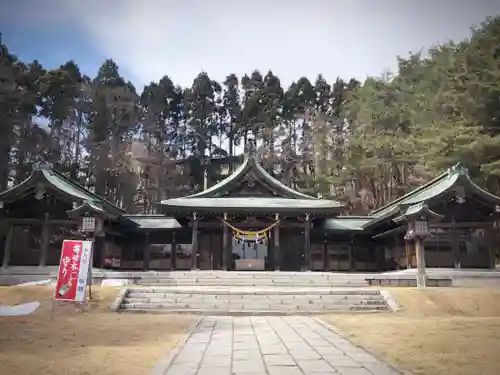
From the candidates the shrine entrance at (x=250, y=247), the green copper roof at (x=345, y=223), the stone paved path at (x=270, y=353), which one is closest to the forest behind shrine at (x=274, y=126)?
the green copper roof at (x=345, y=223)

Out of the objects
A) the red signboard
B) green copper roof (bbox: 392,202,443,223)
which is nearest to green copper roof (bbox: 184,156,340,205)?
green copper roof (bbox: 392,202,443,223)

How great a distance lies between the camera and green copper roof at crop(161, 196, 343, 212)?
25.9m

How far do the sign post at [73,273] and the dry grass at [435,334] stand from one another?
8.24m

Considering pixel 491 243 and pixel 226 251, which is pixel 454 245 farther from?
pixel 226 251

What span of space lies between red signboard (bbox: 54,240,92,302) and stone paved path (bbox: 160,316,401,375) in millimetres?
4954

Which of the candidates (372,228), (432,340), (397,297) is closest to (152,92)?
(372,228)

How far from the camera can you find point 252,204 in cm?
2675

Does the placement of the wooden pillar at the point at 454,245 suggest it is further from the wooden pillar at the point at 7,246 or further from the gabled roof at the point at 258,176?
the wooden pillar at the point at 7,246

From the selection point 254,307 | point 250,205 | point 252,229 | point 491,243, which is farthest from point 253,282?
point 491,243

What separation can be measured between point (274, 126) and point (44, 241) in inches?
1412

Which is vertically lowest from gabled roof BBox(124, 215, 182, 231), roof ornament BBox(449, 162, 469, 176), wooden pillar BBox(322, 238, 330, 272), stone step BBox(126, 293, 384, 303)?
stone step BBox(126, 293, 384, 303)

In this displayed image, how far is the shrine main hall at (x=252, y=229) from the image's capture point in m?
24.0

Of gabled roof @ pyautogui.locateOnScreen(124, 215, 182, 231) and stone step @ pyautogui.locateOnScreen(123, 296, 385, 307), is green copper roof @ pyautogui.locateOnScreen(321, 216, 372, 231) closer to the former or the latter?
gabled roof @ pyautogui.locateOnScreen(124, 215, 182, 231)

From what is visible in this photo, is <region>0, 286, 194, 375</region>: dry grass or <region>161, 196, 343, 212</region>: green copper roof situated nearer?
<region>0, 286, 194, 375</region>: dry grass
